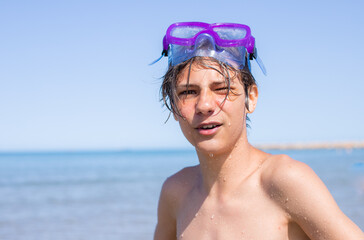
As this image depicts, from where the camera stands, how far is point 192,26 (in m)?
2.29

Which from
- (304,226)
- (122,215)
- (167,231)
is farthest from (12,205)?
(304,226)

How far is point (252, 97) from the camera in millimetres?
2330

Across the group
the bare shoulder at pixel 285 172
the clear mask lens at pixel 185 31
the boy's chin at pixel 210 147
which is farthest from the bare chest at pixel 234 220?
the clear mask lens at pixel 185 31

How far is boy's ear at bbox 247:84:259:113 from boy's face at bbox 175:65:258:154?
14 centimetres

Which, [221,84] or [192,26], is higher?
[192,26]

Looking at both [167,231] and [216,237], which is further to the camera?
[167,231]

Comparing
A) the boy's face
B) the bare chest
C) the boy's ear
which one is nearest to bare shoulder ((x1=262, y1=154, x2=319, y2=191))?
the bare chest

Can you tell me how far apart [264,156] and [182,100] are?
0.48m

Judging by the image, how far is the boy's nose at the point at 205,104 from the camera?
2043 mm

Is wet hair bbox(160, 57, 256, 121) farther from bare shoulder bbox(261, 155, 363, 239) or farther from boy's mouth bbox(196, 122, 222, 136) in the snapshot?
bare shoulder bbox(261, 155, 363, 239)

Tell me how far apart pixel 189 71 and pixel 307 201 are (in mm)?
773

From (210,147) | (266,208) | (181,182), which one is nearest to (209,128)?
(210,147)

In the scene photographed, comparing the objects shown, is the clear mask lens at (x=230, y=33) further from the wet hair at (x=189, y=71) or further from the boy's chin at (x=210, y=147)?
the boy's chin at (x=210, y=147)

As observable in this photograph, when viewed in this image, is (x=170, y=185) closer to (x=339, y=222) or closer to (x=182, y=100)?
(x=182, y=100)
